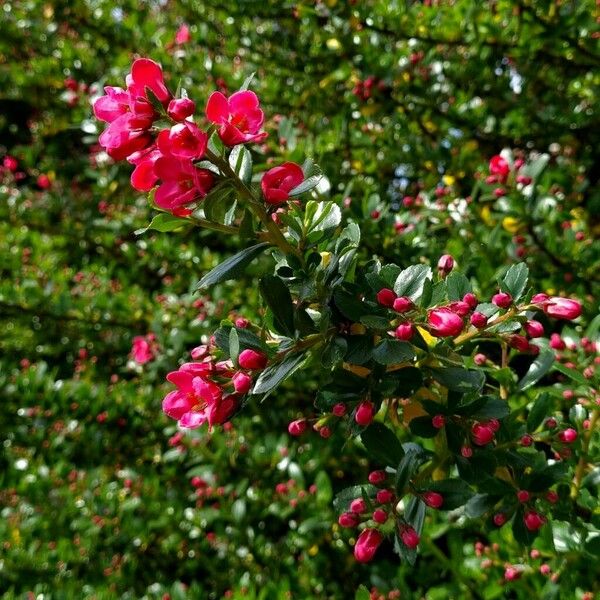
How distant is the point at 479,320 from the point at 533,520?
0.32m

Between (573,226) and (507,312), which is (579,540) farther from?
(573,226)

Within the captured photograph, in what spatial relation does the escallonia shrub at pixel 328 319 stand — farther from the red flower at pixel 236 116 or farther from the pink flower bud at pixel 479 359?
the pink flower bud at pixel 479 359

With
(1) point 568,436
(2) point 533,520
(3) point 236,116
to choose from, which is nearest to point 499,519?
(2) point 533,520

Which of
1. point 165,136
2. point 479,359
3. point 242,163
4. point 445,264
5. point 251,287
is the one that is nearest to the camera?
point 165,136

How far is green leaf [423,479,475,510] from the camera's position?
0.80 m

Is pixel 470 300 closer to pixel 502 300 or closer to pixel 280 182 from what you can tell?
pixel 502 300

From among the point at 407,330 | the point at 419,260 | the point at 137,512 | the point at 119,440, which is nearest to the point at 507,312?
the point at 407,330

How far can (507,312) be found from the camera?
2.42ft

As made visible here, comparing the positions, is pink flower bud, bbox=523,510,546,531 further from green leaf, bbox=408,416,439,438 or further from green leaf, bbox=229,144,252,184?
green leaf, bbox=229,144,252,184

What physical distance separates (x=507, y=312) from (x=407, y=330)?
0.14m

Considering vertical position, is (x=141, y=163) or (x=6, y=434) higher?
(x=141, y=163)

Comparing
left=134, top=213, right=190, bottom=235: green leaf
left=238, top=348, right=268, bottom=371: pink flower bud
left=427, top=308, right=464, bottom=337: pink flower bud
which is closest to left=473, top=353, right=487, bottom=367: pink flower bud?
left=427, top=308, right=464, bottom=337: pink flower bud

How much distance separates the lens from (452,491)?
0.81 meters

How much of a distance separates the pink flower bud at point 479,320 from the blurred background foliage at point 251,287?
0.56 metres
